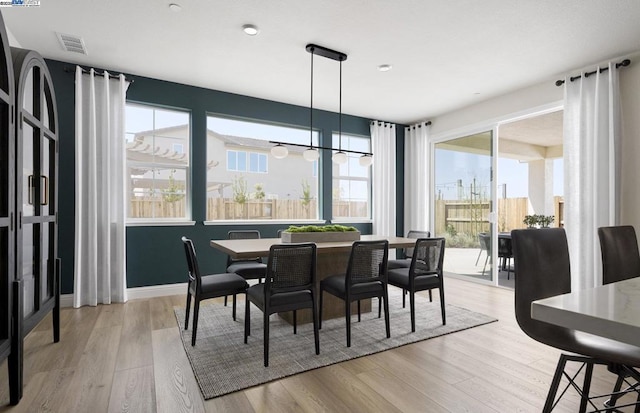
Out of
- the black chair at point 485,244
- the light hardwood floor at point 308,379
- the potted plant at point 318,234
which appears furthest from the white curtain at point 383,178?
the light hardwood floor at point 308,379

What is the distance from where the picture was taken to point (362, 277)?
8.89 ft

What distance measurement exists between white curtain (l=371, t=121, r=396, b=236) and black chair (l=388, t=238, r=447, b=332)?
2.70 metres

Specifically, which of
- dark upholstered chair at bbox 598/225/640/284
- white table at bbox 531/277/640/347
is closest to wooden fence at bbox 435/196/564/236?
dark upholstered chair at bbox 598/225/640/284

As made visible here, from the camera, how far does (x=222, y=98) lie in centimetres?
462

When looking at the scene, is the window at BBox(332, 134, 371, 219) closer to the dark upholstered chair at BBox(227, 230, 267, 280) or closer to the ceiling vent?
the dark upholstered chair at BBox(227, 230, 267, 280)

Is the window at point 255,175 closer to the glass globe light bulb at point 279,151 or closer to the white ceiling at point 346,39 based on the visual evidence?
the white ceiling at point 346,39

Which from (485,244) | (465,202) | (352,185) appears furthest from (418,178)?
(485,244)

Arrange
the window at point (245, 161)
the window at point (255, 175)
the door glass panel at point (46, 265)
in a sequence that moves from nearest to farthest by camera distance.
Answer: the door glass panel at point (46, 265), the window at point (255, 175), the window at point (245, 161)

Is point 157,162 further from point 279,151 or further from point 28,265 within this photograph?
point 28,265

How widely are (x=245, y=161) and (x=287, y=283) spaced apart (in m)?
2.95

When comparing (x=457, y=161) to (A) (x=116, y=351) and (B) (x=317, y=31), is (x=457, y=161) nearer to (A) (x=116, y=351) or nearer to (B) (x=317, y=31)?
(B) (x=317, y=31)

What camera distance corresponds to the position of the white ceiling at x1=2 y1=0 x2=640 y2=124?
8.79ft

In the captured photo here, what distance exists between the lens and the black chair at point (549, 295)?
1.24 metres

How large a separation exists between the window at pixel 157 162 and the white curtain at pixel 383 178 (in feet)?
9.99
